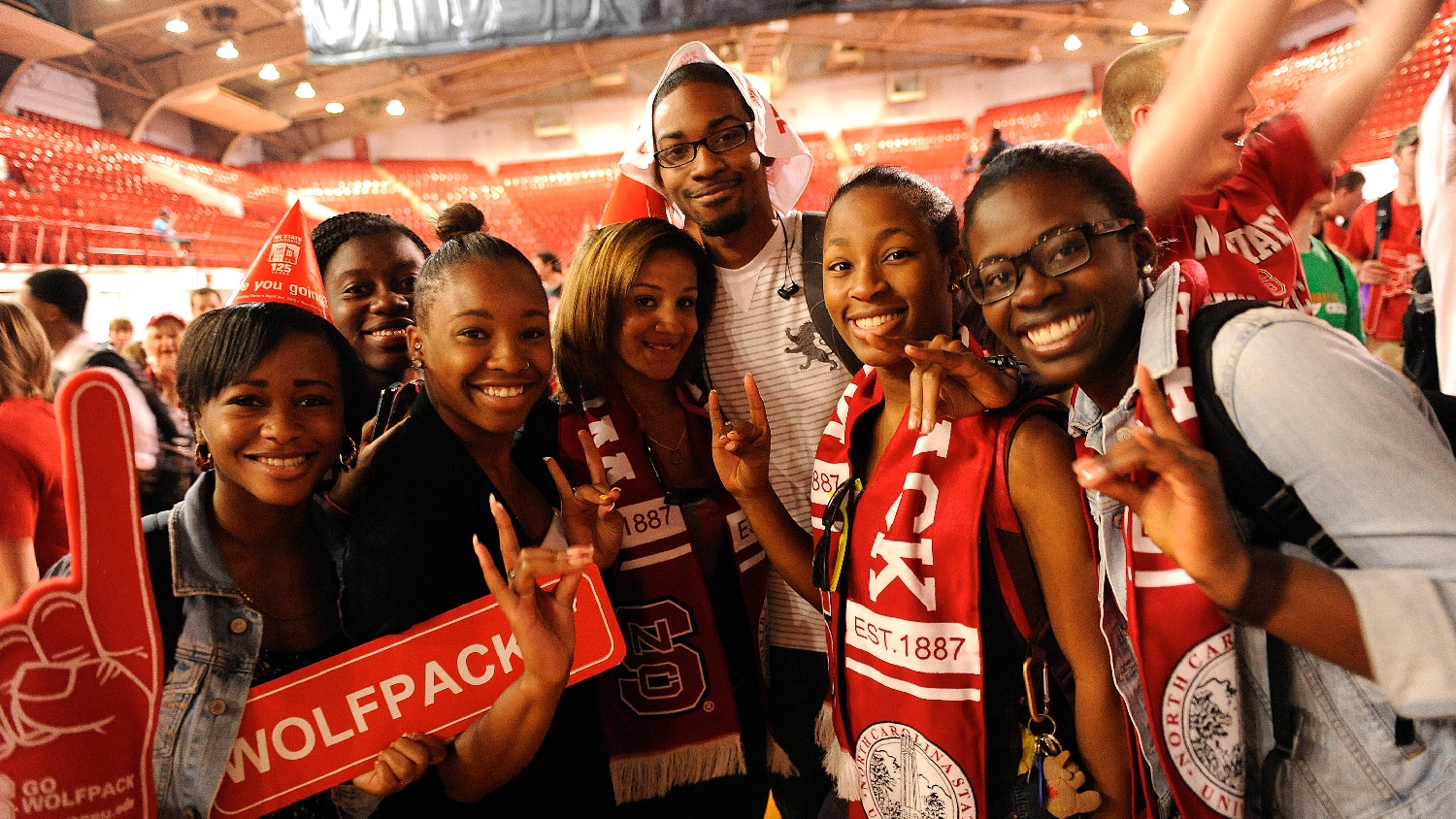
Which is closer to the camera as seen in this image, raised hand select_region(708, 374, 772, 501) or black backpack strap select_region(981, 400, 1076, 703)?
black backpack strap select_region(981, 400, 1076, 703)

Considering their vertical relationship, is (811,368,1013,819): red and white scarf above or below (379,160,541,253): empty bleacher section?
below

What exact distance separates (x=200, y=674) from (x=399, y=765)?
330mm

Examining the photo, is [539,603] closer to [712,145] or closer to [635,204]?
[712,145]

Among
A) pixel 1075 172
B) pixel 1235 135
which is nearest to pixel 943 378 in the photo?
pixel 1075 172

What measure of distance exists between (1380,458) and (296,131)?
18623mm

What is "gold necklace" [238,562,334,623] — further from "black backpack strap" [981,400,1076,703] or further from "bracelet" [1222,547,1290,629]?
"bracelet" [1222,547,1290,629]

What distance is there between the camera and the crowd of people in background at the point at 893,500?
2.88 ft

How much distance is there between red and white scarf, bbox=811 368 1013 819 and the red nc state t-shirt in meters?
1.01

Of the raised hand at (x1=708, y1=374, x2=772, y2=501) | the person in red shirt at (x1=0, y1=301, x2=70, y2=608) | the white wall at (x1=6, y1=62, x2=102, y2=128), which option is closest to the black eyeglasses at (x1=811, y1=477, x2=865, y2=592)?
the raised hand at (x1=708, y1=374, x2=772, y2=501)

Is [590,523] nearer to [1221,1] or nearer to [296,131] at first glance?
[1221,1]

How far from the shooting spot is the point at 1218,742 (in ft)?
3.32

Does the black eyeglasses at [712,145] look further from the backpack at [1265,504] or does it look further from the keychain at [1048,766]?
the keychain at [1048,766]

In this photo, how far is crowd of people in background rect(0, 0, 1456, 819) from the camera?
0.88m

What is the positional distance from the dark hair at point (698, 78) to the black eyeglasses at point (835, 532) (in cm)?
115
